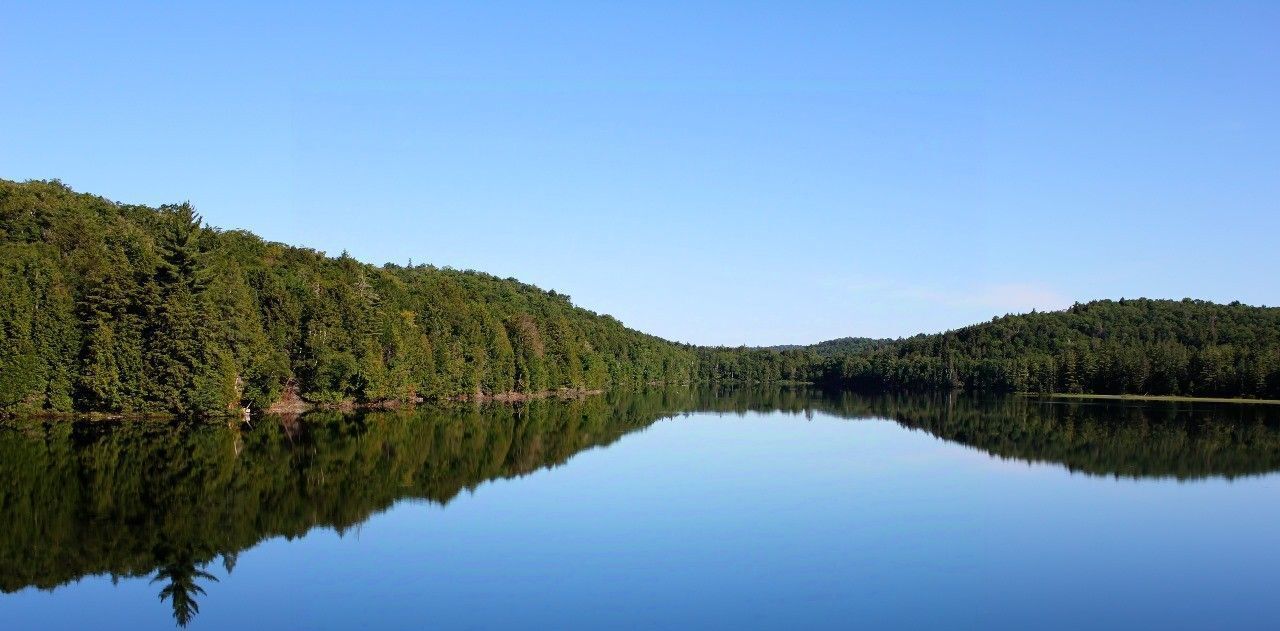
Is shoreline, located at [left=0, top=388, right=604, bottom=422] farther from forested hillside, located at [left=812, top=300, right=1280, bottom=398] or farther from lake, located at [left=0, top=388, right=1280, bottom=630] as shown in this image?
forested hillside, located at [left=812, top=300, right=1280, bottom=398]

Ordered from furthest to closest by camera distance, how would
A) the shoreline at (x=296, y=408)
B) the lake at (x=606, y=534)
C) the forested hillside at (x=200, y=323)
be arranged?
the shoreline at (x=296, y=408)
the forested hillside at (x=200, y=323)
the lake at (x=606, y=534)

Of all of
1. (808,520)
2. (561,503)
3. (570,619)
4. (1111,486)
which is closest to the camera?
(570,619)

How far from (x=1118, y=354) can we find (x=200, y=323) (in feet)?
415

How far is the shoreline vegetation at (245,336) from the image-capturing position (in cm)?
5125

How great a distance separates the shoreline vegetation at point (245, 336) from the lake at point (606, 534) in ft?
15.9

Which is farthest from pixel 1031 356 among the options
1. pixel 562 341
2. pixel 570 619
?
pixel 570 619

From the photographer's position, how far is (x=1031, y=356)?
541 feet

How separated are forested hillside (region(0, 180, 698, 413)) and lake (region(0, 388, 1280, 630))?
4551 mm

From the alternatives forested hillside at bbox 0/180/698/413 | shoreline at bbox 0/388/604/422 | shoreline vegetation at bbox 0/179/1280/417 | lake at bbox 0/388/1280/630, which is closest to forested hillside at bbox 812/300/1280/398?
shoreline vegetation at bbox 0/179/1280/417

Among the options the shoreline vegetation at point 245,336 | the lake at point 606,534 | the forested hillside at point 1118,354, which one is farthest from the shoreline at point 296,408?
the forested hillside at point 1118,354

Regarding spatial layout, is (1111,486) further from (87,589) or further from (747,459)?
(87,589)

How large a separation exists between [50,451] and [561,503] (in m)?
22.0

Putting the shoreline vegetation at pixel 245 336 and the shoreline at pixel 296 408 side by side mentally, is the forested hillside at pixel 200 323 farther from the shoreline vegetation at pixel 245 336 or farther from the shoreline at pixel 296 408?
the shoreline at pixel 296 408

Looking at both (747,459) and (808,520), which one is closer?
(808,520)
